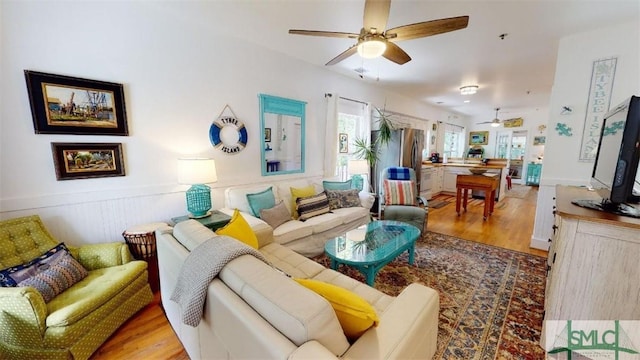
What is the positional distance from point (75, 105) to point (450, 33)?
3641 millimetres

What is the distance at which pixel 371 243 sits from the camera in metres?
2.44

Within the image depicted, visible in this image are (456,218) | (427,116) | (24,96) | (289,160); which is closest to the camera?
(24,96)

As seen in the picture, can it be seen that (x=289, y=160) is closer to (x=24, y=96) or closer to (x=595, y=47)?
(x=24, y=96)

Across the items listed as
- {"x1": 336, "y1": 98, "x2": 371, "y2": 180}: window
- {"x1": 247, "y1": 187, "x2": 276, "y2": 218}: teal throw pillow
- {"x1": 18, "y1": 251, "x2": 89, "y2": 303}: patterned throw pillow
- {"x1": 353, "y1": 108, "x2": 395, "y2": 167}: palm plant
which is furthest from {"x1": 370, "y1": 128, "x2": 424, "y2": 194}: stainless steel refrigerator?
{"x1": 18, "y1": 251, "x2": 89, "y2": 303}: patterned throw pillow

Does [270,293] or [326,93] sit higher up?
[326,93]

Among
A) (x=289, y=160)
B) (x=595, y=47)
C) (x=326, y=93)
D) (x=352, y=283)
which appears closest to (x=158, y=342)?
(x=352, y=283)

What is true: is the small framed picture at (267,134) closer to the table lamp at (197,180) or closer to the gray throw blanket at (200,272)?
the table lamp at (197,180)

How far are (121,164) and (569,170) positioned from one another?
4.94 metres

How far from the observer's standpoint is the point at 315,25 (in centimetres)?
248

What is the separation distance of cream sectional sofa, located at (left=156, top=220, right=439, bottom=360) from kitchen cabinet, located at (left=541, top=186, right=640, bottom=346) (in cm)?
97

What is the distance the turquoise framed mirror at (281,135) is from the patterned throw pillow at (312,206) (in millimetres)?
678

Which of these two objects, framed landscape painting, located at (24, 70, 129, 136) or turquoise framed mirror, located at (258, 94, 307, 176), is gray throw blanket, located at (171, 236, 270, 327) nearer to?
framed landscape painting, located at (24, 70, 129, 136)

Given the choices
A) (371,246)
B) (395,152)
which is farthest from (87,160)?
(395,152)

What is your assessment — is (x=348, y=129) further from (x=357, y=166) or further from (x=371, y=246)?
(x=371, y=246)
